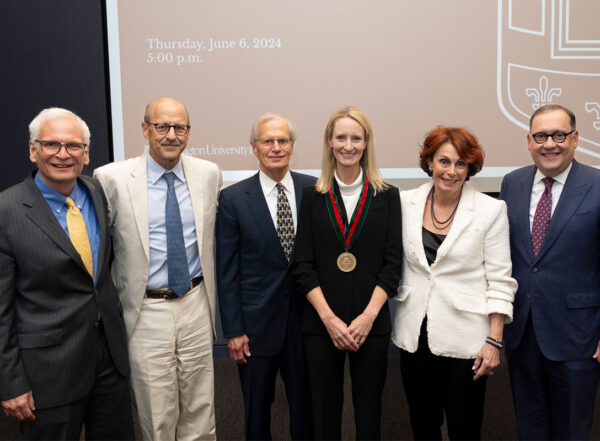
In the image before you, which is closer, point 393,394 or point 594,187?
point 594,187

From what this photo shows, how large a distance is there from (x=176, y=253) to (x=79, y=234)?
17.9 inches

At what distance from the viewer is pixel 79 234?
6.11 ft

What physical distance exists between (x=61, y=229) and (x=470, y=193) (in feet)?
5.46

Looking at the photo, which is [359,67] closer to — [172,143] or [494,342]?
[172,143]

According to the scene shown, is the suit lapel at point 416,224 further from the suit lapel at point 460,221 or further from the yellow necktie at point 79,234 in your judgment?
the yellow necktie at point 79,234

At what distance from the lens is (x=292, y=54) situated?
350 cm

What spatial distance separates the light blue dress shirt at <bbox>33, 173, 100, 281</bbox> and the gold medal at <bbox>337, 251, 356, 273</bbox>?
3.27ft

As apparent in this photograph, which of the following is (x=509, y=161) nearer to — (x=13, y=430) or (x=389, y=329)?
(x=389, y=329)

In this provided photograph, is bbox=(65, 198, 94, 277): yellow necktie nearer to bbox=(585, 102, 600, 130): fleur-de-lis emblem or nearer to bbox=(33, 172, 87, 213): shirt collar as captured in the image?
bbox=(33, 172, 87, 213): shirt collar

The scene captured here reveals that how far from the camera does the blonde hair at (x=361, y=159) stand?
2053 millimetres

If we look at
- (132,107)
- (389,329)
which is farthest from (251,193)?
(132,107)

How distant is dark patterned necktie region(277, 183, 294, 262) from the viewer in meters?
2.20

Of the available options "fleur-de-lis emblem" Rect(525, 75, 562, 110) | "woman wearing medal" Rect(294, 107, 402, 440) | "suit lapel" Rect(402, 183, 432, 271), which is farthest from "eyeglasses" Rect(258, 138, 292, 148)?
"fleur-de-lis emblem" Rect(525, 75, 562, 110)

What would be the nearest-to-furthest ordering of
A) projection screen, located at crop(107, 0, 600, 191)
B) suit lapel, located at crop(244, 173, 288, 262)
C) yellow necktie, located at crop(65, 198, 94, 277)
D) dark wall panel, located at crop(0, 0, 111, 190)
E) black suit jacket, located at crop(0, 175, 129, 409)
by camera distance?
black suit jacket, located at crop(0, 175, 129, 409), yellow necktie, located at crop(65, 198, 94, 277), suit lapel, located at crop(244, 173, 288, 262), projection screen, located at crop(107, 0, 600, 191), dark wall panel, located at crop(0, 0, 111, 190)
